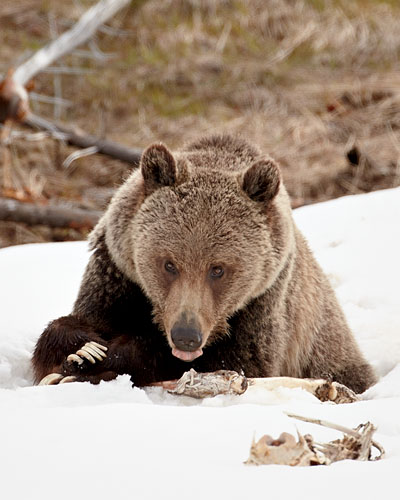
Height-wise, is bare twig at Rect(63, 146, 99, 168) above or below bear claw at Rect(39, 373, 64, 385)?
above

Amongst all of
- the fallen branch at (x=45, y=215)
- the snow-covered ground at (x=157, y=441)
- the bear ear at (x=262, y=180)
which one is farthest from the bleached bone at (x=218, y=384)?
the fallen branch at (x=45, y=215)

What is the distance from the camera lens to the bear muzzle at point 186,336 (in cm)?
394

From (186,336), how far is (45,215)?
18.1ft

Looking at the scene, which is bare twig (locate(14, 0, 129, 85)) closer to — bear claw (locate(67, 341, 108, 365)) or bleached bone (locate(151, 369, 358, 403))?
bear claw (locate(67, 341, 108, 365))

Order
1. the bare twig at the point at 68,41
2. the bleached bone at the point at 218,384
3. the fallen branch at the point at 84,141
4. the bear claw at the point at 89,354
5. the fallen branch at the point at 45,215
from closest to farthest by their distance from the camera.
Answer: the bleached bone at the point at 218,384
the bear claw at the point at 89,354
the fallen branch at the point at 45,215
the fallen branch at the point at 84,141
the bare twig at the point at 68,41

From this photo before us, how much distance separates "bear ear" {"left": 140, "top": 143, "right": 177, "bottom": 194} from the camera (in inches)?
171

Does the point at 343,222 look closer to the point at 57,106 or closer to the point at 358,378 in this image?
the point at 358,378

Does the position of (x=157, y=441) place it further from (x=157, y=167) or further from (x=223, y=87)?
(x=223, y=87)

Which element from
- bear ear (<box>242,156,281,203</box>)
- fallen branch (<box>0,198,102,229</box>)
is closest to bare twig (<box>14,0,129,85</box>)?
fallen branch (<box>0,198,102,229</box>)

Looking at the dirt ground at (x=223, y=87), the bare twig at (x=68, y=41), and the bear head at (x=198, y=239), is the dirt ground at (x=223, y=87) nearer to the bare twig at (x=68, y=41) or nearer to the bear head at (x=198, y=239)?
the bare twig at (x=68, y=41)

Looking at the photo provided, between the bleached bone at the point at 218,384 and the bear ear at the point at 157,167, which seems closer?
the bleached bone at the point at 218,384

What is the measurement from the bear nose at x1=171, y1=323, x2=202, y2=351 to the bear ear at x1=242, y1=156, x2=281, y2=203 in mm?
897

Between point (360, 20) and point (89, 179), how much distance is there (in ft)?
20.3

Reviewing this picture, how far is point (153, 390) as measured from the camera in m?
4.02
